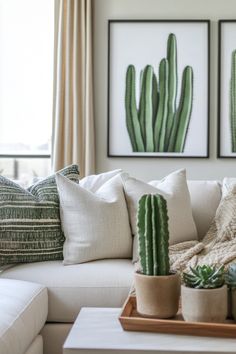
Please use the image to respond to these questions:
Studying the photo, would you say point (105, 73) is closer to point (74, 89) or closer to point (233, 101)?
point (74, 89)

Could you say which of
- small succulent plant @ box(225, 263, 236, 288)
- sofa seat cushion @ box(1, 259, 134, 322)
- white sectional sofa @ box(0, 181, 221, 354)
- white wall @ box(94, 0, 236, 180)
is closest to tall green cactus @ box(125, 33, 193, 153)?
white wall @ box(94, 0, 236, 180)

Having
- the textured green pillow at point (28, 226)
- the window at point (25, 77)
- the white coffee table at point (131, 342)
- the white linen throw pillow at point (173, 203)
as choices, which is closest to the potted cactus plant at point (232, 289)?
the white coffee table at point (131, 342)

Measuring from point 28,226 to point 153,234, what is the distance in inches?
42.4

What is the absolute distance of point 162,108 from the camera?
4.26m

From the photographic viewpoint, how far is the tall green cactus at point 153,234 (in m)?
1.68

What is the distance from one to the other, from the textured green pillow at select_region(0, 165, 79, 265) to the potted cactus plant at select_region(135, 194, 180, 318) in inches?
39.2

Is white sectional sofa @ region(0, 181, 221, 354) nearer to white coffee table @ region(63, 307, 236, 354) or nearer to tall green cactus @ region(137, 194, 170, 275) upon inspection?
white coffee table @ region(63, 307, 236, 354)

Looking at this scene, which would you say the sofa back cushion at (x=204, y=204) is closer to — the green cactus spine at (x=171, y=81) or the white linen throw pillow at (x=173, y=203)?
the white linen throw pillow at (x=173, y=203)

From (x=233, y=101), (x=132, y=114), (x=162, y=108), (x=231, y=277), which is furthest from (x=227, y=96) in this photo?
(x=231, y=277)

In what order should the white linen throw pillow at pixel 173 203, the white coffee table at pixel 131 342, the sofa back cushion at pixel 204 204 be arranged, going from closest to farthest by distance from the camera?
1. the white coffee table at pixel 131 342
2. the white linen throw pillow at pixel 173 203
3. the sofa back cushion at pixel 204 204

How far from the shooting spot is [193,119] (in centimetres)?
427

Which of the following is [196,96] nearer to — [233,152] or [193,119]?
[193,119]

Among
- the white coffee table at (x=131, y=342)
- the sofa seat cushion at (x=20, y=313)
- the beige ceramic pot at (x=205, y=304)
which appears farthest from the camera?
the sofa seat cushion at (x=20, y=313)

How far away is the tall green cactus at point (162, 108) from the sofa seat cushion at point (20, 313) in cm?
216
